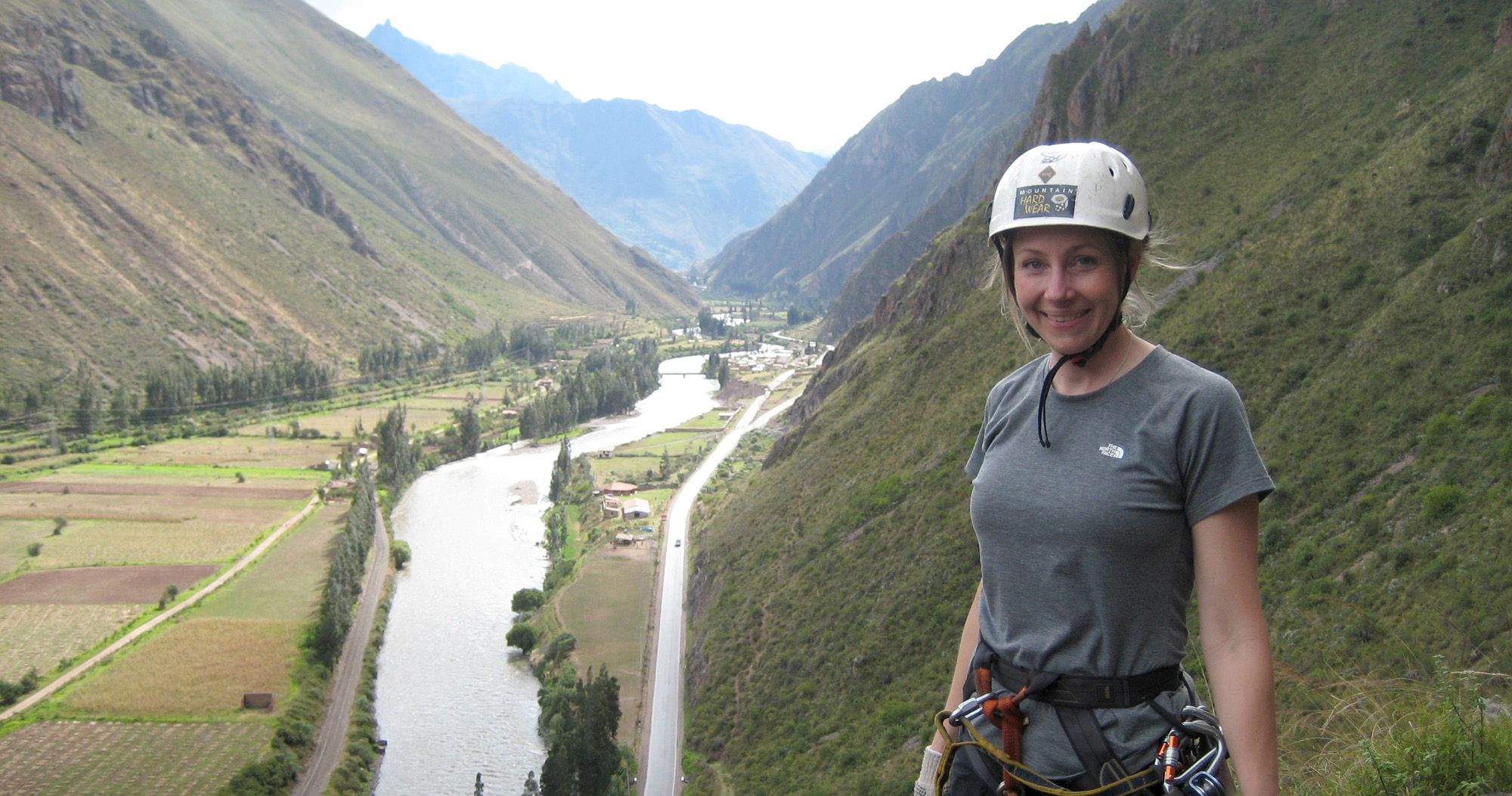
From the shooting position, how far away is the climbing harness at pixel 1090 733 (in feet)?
10.7

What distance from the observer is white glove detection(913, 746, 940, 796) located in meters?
3.96

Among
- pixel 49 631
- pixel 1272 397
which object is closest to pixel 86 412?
pixel 49 631

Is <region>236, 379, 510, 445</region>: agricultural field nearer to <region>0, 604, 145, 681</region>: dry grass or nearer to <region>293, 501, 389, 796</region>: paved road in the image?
<region>293, 501, 389, 796</region>: paved road

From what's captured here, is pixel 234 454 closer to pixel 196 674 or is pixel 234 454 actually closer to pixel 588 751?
pixel 196 674

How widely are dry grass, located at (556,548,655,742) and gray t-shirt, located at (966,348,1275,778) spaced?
3426 centimetres

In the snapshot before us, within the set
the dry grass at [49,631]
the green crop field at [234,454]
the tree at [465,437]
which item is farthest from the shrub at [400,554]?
the tree at [465,437]

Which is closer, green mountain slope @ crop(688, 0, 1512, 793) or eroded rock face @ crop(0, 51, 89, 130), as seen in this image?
green mountain slope @ crop(688, 0, 1512, 793)

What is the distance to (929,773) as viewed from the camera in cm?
403

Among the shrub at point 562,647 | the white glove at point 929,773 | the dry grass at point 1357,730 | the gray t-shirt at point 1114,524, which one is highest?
the gray t-shirt at point 1114,524

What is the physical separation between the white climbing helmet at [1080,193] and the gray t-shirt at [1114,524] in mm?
507

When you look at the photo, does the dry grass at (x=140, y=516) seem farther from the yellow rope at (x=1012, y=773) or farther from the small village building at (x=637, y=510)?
the yellow rope at (x=1012, y=773)

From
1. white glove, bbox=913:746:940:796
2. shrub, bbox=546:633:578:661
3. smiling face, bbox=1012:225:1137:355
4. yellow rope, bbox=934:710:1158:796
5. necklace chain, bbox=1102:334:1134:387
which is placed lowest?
shrub, bbox=546:633:578:661

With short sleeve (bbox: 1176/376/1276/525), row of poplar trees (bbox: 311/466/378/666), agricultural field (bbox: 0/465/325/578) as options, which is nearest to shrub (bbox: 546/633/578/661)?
row of poplar trees (bbox: 311/466/378/666)

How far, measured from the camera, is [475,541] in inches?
2472
